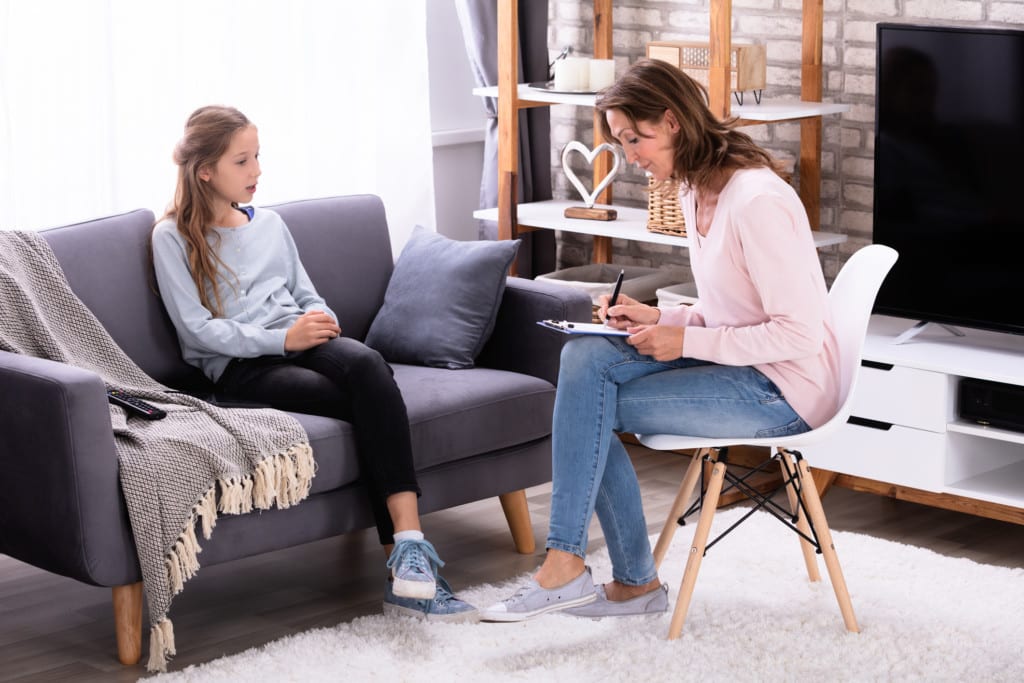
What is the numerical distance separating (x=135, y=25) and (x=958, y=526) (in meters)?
2.52

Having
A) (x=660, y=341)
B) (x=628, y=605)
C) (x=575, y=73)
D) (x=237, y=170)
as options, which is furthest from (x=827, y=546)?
(x=575, y=73)

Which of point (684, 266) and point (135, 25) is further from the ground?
point (135, 25)

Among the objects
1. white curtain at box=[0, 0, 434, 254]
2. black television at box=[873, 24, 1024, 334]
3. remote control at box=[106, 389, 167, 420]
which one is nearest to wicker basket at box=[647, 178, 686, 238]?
black television at box=[873, 24, 1024, 334]

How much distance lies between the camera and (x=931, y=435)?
3566 millimetres

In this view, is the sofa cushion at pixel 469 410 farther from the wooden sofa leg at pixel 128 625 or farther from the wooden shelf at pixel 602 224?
the wooden shelf at pixel 602 224

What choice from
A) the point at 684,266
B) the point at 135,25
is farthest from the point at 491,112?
the point at 135,25

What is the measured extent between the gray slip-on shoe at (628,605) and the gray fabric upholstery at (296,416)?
0.48 metres

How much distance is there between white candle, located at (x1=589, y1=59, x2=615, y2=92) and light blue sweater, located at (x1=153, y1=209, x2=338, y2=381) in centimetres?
123

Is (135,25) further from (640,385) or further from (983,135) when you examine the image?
(983,135)

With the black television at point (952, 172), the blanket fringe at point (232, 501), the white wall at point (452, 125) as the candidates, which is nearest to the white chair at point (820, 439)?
the blanket fringe at point (232, 501)

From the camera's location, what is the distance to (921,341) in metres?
3.75

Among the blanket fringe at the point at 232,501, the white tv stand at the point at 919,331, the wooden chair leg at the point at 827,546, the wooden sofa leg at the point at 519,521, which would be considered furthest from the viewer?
the white tv stand at the point at 919,331

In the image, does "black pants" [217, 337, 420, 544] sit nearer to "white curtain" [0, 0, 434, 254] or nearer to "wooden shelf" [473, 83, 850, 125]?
"white curtain" [0, 0, 434, 254]

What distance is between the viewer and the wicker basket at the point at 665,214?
4066 mm
